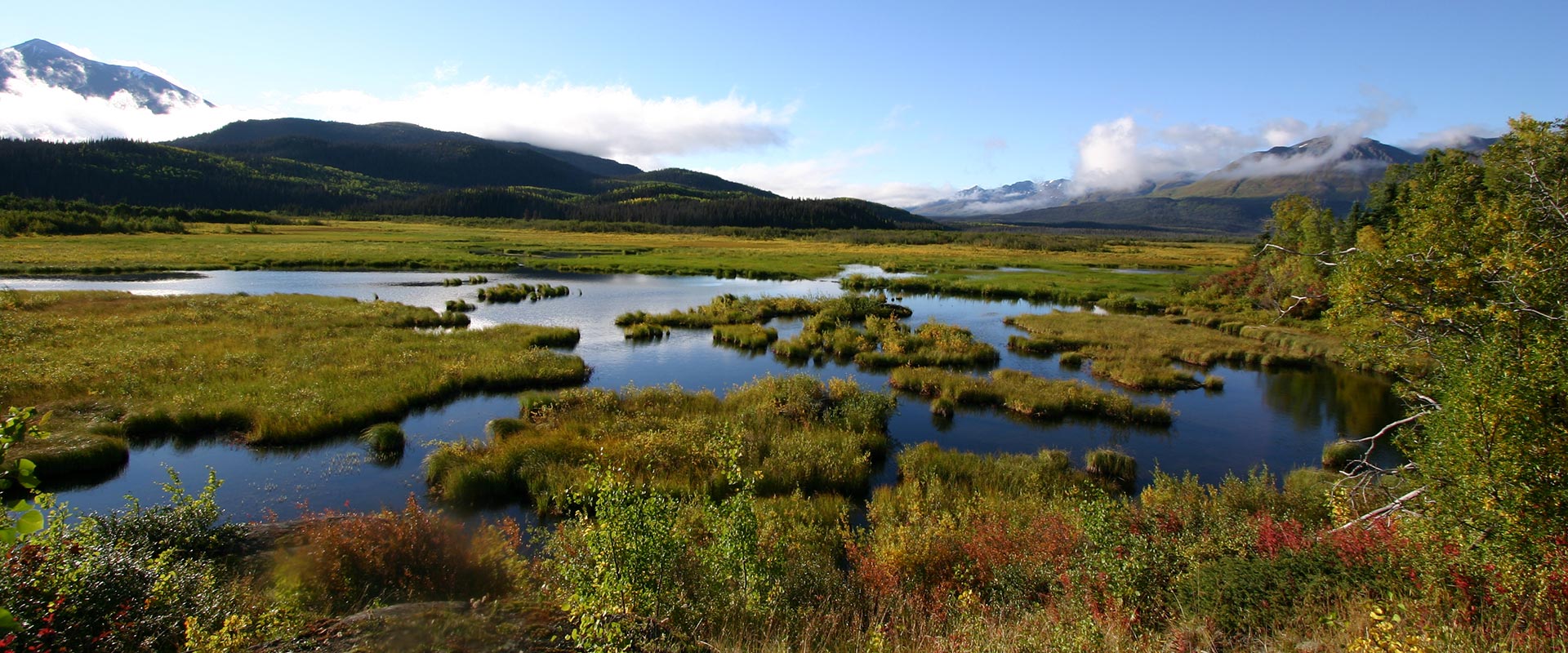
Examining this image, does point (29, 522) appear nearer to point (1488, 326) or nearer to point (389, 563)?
point (389, 563)

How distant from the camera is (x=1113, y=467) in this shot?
711 inches

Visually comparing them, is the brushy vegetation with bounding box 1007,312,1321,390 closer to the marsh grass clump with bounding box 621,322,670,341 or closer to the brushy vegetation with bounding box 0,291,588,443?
the marsh grass clump with bounding box 621,322,670,341

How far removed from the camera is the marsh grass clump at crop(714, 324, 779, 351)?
34.9 metres

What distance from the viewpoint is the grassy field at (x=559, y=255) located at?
6712cm

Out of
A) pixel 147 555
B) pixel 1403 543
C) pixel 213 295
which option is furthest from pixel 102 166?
pixel 1403 543

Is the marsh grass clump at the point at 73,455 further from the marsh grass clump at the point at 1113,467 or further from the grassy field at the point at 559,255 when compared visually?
the grassy field at the point at 559,255

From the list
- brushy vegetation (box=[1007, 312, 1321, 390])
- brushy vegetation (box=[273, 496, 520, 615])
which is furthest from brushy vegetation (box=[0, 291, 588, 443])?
brushy vegetation (box=[1007, 312, 1321, 390])

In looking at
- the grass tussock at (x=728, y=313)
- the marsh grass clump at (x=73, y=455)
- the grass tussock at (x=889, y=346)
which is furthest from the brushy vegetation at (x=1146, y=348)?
the marsh grass clump at (x=73, y=455)

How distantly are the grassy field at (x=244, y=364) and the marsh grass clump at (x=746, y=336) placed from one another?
7628 millimetres

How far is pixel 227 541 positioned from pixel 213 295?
39.8 meters

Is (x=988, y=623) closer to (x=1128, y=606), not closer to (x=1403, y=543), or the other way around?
(x=1128, y=606)

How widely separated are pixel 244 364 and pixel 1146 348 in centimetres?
3922

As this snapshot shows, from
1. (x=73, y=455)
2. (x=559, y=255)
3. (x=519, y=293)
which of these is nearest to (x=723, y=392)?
(x=73, y=455)

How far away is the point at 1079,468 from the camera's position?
60.4 feet
